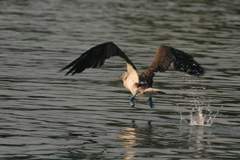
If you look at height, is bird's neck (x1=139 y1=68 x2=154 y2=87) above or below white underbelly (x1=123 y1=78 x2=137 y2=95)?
above

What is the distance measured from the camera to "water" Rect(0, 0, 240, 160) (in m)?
14.1

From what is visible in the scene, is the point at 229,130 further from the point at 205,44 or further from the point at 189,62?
the point at 205,44

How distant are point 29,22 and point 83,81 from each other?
12390 mm

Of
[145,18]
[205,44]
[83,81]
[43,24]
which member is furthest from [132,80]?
[145,18]

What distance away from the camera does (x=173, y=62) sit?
1642 cm

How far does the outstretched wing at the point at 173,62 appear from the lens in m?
16.4

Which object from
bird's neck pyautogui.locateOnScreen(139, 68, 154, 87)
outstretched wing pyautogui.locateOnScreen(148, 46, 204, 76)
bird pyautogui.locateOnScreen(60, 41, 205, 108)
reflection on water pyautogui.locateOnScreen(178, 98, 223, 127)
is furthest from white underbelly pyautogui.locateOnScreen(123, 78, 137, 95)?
reflection on water pyautogui.locateOnScreen(178, 98, 223, 127)

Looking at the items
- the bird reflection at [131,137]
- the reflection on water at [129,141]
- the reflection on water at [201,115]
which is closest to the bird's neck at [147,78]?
the bird reflection at [131,137]

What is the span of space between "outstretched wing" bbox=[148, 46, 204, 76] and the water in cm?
82

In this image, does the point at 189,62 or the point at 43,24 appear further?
the point at 43,24

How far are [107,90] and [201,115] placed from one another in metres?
3.38

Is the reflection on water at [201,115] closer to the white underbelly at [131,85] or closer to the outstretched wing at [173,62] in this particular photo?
the outstretched wing at [173,62]

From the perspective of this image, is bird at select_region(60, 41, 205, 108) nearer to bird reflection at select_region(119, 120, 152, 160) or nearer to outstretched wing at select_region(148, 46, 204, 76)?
outstretched wing at select_region(148, 46, 204, 76)

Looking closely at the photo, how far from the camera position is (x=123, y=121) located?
1641 centimetres
